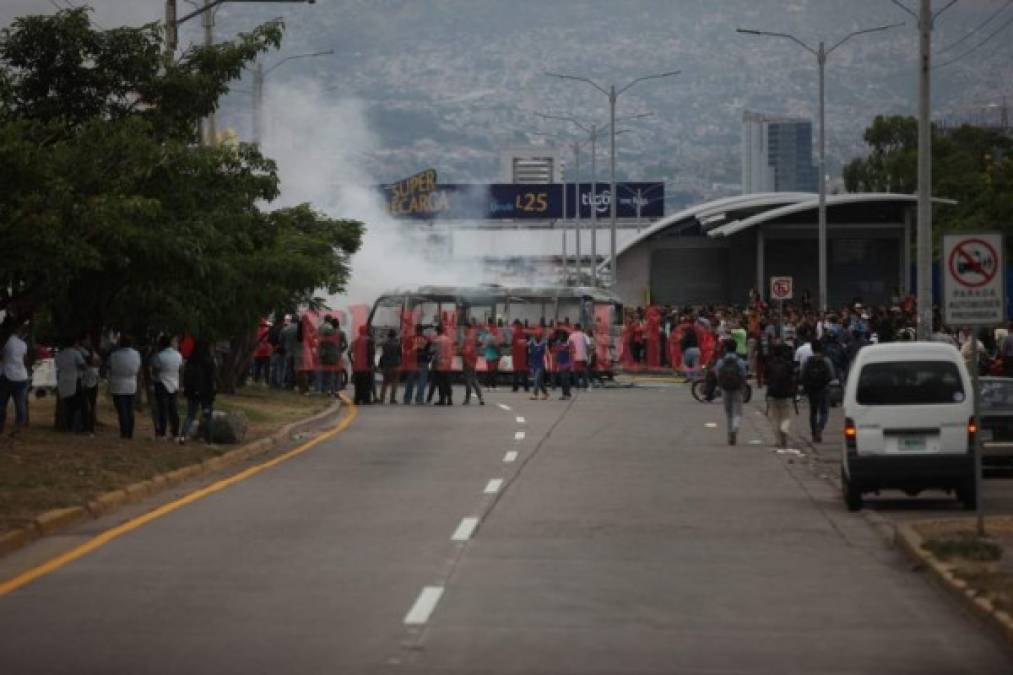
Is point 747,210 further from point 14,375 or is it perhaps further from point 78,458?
point 78,458

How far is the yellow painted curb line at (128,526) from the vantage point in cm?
1549

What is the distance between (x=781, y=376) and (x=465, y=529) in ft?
40.4

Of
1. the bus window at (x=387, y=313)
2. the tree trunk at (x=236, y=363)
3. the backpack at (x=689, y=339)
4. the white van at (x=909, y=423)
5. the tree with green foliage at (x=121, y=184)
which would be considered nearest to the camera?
the white van at (x=909, y=423)

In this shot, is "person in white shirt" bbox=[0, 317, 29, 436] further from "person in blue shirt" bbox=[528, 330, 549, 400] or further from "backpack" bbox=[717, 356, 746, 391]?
A: "person in blue shirt" bbox=[528, 330, 549, 400]

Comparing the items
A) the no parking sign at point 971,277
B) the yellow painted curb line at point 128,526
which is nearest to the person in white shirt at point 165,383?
the yellow painted curb line at point 128,526

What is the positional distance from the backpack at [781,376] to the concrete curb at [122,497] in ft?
26.1

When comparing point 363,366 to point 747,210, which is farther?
point 747,210

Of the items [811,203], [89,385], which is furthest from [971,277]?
[811,203]

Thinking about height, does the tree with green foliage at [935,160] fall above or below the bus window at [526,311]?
above

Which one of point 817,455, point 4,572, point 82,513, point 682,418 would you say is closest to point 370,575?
point 4,572

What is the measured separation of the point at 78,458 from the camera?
25.8 metres

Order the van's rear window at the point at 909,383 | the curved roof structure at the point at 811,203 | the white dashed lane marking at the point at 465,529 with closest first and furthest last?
the white dashed lane marking at the point at 465,529, the van's rear window at the point at 909,383, the curved roof structure at the point at 811,203

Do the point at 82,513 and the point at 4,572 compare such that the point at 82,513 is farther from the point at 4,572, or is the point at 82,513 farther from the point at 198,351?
the point at 198,351

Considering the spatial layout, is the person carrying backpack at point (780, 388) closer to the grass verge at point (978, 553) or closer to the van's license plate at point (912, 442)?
the van's license plate at point (912, 442)
